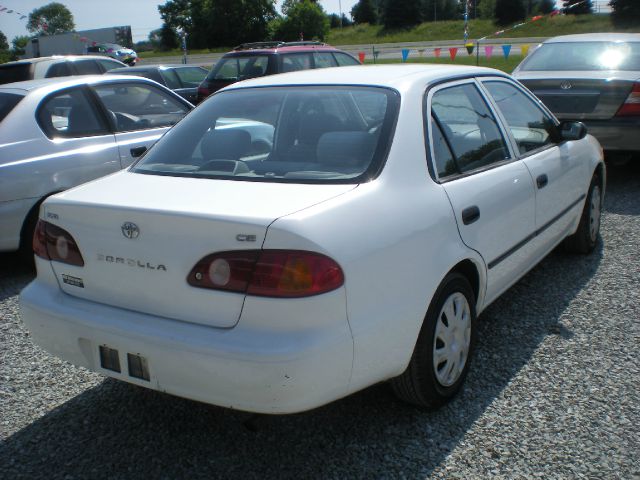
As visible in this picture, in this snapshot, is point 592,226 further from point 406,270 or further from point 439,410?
point 406,270

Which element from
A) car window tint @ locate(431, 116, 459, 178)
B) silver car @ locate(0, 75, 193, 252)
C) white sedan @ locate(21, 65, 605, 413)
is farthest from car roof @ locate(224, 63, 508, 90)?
silver car @ locate(0, 75, 193, 252)

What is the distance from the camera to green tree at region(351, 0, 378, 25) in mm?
77938

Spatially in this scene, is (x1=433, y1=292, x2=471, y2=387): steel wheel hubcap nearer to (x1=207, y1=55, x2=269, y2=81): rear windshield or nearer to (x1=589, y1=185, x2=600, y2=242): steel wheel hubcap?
(x1=589, y1=185, x2=600, y2=242): steel wheel hubcap

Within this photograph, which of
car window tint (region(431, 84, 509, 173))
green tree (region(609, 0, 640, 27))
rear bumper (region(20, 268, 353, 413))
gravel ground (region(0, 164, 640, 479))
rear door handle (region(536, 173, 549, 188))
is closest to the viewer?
rear bumper (region(20, 268, 353, 413))

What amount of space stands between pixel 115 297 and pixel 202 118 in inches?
50.7

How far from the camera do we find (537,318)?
4.24 m

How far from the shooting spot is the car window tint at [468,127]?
135 inches

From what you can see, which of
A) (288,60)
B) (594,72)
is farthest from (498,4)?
(594,72)

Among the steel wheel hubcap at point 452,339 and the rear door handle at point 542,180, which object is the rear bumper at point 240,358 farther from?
the rear door handle at point 542,180

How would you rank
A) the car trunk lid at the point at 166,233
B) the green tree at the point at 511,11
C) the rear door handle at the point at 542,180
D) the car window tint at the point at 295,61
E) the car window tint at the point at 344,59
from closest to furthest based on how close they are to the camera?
the car trunk lid at the point at 166,233 → the rear door handle at the point at 542,180 → the car window tint at the point at 295,61 → the car window tint at the point at 344,59 → the green tree at the point at 511,11

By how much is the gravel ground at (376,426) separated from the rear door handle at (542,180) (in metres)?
0.84

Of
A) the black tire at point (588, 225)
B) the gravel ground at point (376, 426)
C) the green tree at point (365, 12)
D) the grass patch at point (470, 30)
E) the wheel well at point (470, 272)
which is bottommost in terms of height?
Result: the gravel ground at point (376, 426)

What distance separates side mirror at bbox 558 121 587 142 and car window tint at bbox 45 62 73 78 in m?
8.52

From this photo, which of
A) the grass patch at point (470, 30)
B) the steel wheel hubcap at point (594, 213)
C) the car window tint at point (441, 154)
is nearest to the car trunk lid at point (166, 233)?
the car window tint at point (441, 154)
